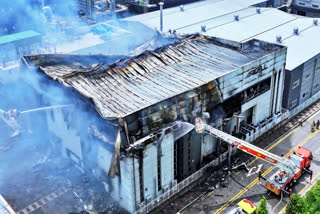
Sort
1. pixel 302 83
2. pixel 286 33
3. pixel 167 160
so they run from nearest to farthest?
pixel 167 160 < pixel 302 83 < pixel 286 33

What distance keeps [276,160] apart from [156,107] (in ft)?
35.7

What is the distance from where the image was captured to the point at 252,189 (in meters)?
35.5

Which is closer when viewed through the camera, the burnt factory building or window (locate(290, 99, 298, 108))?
the burnt factory building

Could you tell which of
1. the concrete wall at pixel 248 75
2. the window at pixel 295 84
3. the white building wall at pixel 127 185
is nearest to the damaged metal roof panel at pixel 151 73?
the concrete wall at pixel 248 75

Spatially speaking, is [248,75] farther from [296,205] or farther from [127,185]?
[127,185]

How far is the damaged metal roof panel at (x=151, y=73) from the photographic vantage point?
33219 millimetres

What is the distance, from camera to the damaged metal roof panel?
1308 inches

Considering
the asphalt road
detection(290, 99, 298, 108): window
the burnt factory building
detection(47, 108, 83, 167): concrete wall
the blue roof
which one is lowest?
the asphalt road

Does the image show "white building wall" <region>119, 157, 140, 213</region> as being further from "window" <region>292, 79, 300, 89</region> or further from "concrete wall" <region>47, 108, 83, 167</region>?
"window" <region>292, 79, 300, 89</region>

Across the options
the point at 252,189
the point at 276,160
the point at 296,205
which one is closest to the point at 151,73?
the point at 276,160

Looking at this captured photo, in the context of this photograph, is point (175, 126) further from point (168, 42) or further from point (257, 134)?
point (168, 42)

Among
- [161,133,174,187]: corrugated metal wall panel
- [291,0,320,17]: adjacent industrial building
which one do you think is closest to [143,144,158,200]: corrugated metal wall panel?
[161,133,174,187]: corrugated metal wall panel

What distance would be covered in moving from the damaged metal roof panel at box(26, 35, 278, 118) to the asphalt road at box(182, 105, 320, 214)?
386 inches

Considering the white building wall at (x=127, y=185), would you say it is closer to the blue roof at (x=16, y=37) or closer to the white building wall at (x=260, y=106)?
the white building wall at (x=260, y=106)
